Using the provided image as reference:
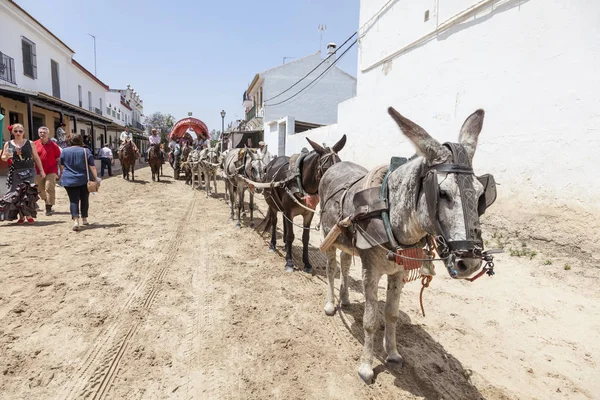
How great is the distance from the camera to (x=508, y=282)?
14.6 ft

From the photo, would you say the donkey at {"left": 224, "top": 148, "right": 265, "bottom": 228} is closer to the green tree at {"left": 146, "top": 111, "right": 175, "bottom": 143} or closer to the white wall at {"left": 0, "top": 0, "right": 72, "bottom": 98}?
the white wall at {"left": 0, "top": 0, "right": 72, "bottom": 98}

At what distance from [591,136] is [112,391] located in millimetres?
6284

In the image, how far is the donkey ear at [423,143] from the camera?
1748 mm

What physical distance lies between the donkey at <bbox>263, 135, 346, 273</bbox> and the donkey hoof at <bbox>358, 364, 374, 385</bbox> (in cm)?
219

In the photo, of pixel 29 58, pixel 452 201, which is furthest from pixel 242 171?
pixel 29 58

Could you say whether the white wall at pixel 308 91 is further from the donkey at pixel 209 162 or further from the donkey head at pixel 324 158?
the donkey head at pixel 324 158

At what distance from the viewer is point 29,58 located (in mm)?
16250

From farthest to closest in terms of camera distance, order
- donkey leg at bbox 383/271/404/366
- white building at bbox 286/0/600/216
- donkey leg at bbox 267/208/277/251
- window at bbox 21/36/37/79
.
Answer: window at bbox 21/36/37/79 → donkey leg at bbox 267/208/277/251 → white building at bbox 286/0/600/216 → donkey leg at bbox 383/271/404/366

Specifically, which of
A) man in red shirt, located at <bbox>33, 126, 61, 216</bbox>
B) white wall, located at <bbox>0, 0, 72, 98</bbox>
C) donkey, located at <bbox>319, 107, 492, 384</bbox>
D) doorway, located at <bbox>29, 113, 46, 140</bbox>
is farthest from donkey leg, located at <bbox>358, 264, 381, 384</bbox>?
doorway, located at <bbox>29, 113, 46, 140</bbox>

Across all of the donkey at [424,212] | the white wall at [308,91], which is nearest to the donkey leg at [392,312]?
the donkey at [424,212]

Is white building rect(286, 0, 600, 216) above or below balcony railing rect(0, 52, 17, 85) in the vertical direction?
below

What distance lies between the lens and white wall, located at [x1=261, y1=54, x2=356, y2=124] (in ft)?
80.1

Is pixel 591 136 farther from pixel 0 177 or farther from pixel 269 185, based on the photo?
pixel 0 177

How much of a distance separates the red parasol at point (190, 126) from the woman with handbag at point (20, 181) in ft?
38.5
